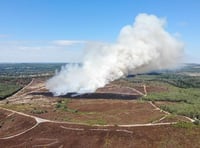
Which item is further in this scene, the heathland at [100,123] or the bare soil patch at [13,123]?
the bare soil patch at [13,123]

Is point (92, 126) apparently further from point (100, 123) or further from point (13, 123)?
point (13, 123)

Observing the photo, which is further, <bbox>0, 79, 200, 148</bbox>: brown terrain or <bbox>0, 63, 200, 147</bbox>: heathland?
<bbox>0, 63, 200, 147</bbox>: heathland

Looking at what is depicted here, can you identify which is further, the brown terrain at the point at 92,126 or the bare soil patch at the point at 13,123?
the bare soil patch at the point at 13,123

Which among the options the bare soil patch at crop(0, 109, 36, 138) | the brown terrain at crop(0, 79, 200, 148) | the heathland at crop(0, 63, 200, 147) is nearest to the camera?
the brown terrain at crop(0, 79, 200, 148)

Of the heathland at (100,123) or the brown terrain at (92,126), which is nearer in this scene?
the brown terrain at (92,126)

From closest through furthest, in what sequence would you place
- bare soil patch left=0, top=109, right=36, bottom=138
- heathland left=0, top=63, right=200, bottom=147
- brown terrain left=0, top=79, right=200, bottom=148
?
brown terrain left=0, top=79, right=200, bottom=148
heathland left=0, top=63, right=200, bottom=147
bare soil patch left=0, top=109, right=36, bottom=138

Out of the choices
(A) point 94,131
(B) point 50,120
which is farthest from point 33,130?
Answer: (A) point 94,131

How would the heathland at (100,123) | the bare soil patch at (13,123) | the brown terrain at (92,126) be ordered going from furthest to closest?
1. the bare soil patch at (13,123)
2. the heathland at (100,123)
3. the brown terrain at (92,126)

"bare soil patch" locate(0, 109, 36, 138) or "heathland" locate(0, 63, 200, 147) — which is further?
"bare soil patch" locate(0, 109, 36, 138)

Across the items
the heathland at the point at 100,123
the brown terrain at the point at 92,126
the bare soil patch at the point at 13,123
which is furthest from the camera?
the bare soil patch at the point at 13,123

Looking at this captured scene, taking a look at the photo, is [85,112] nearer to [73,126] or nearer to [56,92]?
[73,126]
